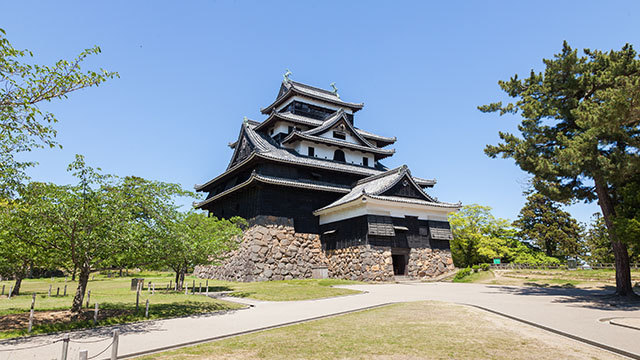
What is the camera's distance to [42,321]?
10.7 m

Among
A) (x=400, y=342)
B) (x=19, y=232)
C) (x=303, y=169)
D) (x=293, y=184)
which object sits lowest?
(x=400, y=342)

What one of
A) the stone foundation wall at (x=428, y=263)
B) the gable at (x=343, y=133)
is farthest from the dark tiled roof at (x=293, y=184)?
the stone foundation wall at (x=428, y=263)

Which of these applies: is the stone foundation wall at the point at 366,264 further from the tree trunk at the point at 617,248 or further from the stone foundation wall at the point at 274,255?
the tree trunk at the point at 617,248

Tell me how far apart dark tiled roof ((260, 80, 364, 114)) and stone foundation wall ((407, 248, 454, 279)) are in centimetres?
2060

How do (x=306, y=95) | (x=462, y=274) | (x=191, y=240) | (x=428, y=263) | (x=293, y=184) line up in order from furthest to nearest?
Result: 1. (x=306, y=95)
2. (x=293, y=184)
3. (x=428, y=263)
4. (x=462, y=274)
5. (x=191, y=240)

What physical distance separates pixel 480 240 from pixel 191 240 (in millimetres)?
32445

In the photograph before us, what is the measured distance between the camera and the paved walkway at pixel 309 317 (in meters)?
7.82

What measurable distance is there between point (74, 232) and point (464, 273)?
82.7 feet

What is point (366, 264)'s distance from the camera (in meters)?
24.8

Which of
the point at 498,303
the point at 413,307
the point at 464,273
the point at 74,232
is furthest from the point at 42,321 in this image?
the point at 464,273

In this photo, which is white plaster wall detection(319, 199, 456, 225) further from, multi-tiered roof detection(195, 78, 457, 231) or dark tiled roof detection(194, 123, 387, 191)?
dark tiled roof detection(194, 123, 387, 191)

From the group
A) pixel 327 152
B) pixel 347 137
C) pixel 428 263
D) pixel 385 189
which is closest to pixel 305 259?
pixel 385 189

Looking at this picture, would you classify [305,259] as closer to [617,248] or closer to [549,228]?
[617,248]

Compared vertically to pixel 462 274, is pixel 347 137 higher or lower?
higher
